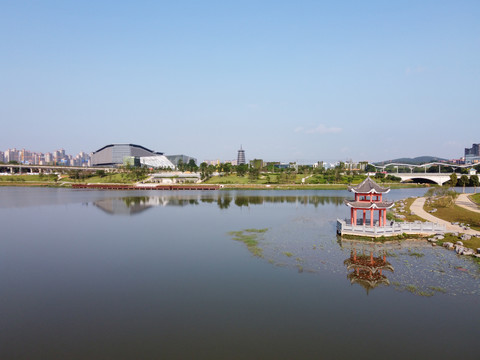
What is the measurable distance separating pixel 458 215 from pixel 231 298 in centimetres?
3195

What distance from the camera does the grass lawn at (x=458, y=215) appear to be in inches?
1242

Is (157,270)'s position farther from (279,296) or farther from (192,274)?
(279,296)

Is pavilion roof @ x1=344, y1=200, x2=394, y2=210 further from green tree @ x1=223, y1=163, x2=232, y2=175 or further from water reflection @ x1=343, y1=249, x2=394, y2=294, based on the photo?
green tree @ x1=223, y1=163, x2=232, y2=175

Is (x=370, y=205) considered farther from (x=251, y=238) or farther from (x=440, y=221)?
(x=440, y=221)

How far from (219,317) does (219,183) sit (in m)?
79.8

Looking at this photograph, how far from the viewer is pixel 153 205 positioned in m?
54.4

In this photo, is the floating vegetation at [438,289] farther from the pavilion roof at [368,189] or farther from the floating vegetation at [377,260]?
the pavilion roof at [368,189]

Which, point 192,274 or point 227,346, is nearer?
point 227,346

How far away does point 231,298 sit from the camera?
1619 cm

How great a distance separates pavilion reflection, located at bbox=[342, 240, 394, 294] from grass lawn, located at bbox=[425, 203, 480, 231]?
41.3 ft

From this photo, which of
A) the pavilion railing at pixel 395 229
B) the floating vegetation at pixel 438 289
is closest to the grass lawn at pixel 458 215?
the pavilion railing at pixel 395 229

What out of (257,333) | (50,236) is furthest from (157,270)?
(50,236)

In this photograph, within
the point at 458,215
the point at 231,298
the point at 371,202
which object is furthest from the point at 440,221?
the point at 231,298

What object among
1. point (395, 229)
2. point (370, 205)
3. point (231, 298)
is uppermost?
point (370, 205)
